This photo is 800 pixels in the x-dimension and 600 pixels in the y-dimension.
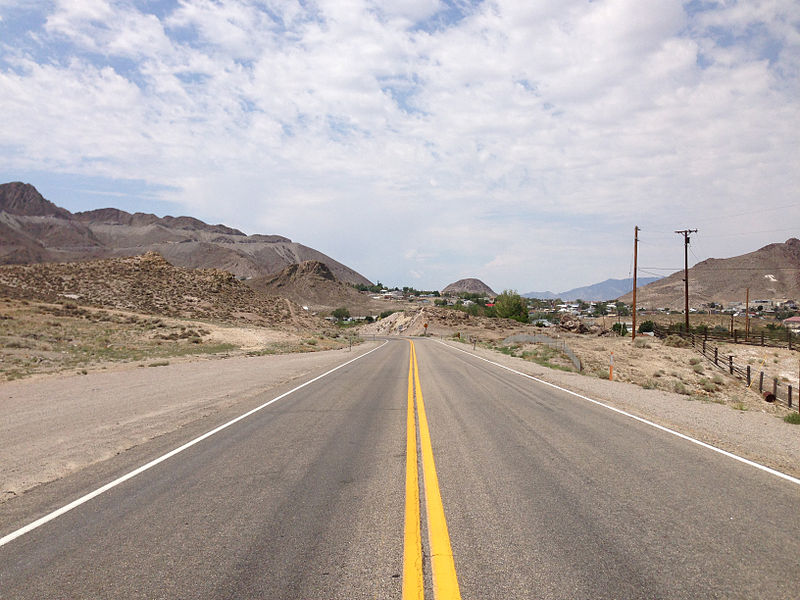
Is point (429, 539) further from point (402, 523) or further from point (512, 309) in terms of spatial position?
point (512, 309)

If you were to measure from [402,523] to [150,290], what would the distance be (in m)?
73.9

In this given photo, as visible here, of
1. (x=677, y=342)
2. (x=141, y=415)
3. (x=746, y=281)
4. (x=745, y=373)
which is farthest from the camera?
(x=746, y=281)

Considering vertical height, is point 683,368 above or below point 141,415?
below

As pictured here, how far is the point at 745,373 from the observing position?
119 ft

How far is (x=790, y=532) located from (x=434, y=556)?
138 inches

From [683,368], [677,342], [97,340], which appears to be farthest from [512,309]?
[97,340]

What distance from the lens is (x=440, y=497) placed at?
5930 mm

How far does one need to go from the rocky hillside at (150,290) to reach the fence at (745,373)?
5059 cm

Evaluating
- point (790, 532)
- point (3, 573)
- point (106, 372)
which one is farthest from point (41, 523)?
point (106, 372)

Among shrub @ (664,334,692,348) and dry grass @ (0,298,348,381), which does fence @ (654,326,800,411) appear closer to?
shrub @ (664,334,692,348)

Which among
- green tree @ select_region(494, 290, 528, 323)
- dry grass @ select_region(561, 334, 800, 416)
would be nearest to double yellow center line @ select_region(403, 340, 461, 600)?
dry grass @ select_region(561, 334, 800, 416)

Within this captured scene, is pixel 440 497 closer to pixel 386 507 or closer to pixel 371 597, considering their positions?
pixel 386 507

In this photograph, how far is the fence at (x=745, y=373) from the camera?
24.4 m

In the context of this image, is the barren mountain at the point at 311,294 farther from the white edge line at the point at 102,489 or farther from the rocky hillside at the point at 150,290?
the white edge line at the point at 102,489
